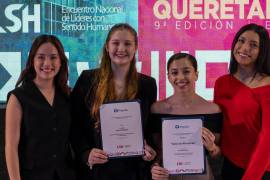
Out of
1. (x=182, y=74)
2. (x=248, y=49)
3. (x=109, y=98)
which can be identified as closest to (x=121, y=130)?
(x=109, y=98)

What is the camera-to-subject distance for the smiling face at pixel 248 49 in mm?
2342

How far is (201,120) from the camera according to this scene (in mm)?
2164

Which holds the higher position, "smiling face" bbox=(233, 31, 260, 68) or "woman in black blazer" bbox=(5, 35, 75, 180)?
"smiling face" bbox=(233, 31, 260, 68)

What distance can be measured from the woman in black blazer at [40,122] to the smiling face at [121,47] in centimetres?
29

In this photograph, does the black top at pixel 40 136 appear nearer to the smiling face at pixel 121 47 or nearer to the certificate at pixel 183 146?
the smiling face at pixel 121 47

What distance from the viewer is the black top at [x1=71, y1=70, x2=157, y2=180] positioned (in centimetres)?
229

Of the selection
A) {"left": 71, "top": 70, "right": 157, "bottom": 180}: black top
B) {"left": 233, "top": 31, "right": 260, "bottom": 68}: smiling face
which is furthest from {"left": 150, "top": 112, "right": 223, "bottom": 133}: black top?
{"left": 233, "top": 31, "right": 260, "bottom": 68}: smiling face

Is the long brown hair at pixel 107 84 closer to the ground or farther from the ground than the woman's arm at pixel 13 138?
farther from the ground

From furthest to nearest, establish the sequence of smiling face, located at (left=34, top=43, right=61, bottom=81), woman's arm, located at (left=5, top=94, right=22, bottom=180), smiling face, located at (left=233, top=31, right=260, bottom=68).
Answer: smiling face, located at (left=233, top=31, right=260, bottom=68)
smiling face, located at (left=34, top=43, right=61, bottom=81)
woman's arm, located at (left=5, top=94, right=22, bottom=180)

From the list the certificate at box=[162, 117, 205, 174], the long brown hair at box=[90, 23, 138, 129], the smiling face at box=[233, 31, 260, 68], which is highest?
the smiling face at box=[233, 31, 260, 68]

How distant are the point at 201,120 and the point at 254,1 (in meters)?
1.73

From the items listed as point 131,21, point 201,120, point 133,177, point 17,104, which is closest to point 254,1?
point 131,21

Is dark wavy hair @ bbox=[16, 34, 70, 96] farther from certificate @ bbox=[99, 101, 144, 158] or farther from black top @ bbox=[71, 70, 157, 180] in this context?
certificate @ bbox=[99, 101, 144, 158]

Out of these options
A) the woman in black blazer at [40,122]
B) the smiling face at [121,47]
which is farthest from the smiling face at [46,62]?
the smiling face at [121,47]
